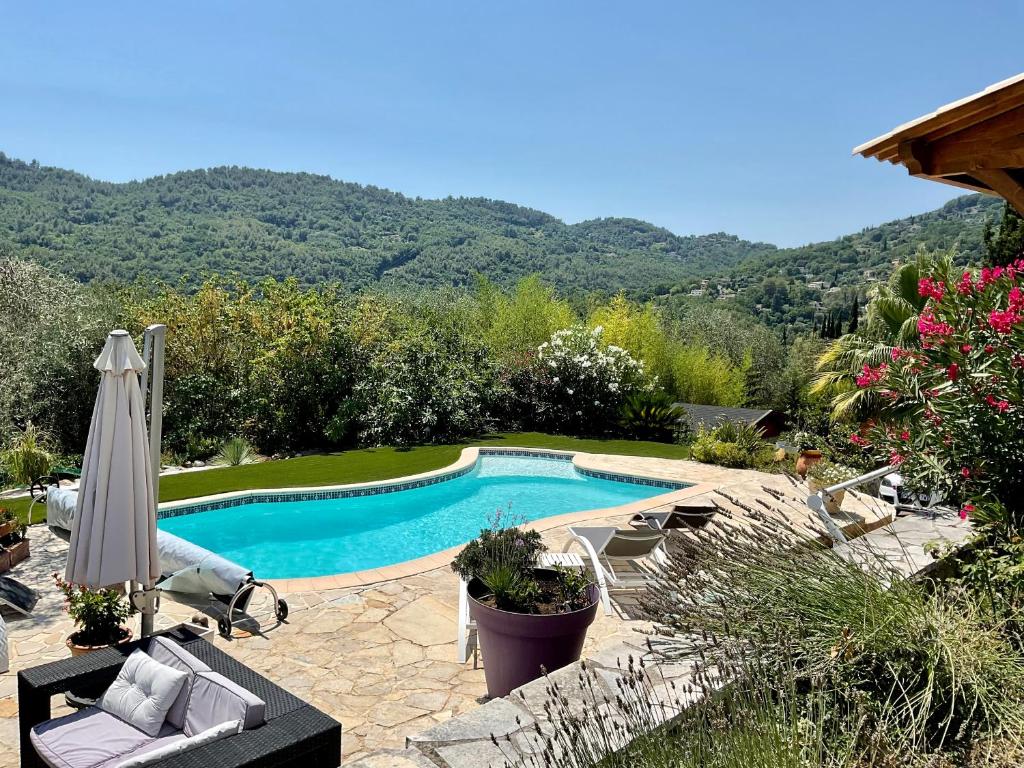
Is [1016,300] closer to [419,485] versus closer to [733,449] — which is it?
[419,485]

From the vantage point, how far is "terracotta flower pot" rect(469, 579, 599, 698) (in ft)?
12.9

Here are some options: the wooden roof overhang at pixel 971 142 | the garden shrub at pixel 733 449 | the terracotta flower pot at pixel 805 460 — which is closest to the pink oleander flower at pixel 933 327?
the wooden roof overhang at pixel 971 142

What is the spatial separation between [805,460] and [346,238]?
58.9m

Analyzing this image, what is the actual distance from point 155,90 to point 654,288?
41.8 meters

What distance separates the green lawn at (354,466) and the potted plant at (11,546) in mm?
1198

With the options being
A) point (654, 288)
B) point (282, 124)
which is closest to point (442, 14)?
point (282, 124)

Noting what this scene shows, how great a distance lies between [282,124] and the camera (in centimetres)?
3666

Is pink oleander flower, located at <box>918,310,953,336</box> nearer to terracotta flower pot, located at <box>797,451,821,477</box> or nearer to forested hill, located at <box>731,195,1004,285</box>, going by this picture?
terracotta flower pot, located at <box>797,451,821,477</box>

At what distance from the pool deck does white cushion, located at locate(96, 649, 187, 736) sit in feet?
2.43

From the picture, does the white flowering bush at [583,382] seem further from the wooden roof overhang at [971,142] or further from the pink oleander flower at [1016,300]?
the wooden roof overhang at [971,142]

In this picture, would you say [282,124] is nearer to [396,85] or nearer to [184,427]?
[396,85]

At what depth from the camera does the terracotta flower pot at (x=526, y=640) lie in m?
3.93

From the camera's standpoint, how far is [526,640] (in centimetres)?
395

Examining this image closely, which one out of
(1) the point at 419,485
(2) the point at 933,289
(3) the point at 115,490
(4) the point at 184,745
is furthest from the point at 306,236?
(4) the point at 184,745
